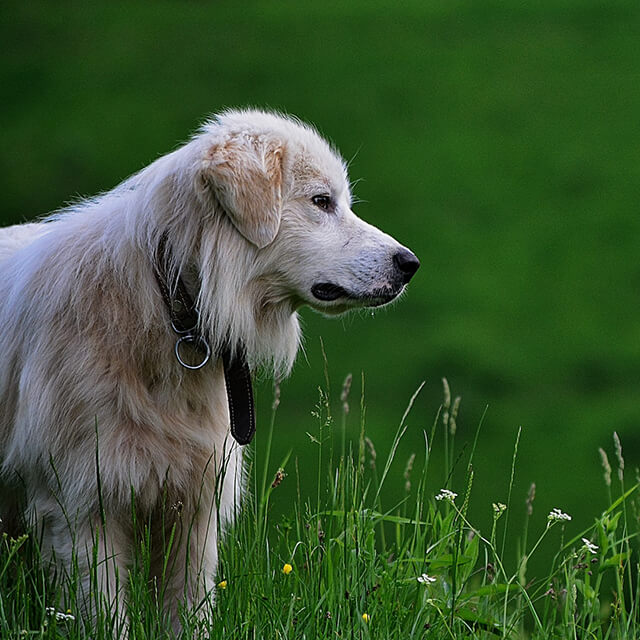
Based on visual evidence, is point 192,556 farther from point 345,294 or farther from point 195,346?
point 345,294

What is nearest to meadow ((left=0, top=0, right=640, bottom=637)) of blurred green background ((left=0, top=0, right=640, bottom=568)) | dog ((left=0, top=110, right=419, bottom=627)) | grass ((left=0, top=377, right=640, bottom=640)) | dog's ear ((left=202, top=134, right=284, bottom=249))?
blurred green background ((left=0, top=0, right=640, bottom=568))

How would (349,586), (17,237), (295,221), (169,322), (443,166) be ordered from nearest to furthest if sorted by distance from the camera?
1. (349,586)
2. (169,322)
3. (295,221)
4. (17,237)
5. (443,166)

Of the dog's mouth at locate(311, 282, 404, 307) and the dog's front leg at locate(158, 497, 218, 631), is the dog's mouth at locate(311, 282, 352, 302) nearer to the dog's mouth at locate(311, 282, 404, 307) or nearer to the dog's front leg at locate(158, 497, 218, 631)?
the dog's mouth at locate(311, 282, 404, 307)

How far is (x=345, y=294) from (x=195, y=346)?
1.56 ft

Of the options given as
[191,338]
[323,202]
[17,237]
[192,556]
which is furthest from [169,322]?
[17,237]

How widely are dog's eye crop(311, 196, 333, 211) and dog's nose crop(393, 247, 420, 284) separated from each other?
0.86 feet

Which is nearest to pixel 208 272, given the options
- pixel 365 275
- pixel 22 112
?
pixel 365 275

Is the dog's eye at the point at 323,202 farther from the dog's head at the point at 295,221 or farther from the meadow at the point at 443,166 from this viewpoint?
the meadow at the point at 443,166

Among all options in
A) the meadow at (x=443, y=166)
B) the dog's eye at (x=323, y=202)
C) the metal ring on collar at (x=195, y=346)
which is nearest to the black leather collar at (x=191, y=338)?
the metal ring on collar at (x=195, y=346)

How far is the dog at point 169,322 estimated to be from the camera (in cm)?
323

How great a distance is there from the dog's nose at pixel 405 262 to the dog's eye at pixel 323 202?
0.86 feet

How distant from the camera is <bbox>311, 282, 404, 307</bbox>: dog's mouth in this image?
3.42 m

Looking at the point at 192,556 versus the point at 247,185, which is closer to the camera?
the point at 247,185

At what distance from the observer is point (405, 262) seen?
11.3 feet
